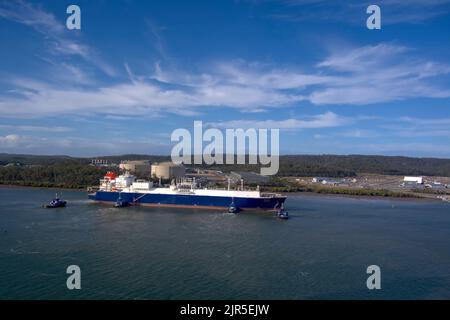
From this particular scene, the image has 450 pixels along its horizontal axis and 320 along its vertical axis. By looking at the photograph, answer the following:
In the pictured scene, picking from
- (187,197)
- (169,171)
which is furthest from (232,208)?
(169,171)

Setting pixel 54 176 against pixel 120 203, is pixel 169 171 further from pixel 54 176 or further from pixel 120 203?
pixel 120 203

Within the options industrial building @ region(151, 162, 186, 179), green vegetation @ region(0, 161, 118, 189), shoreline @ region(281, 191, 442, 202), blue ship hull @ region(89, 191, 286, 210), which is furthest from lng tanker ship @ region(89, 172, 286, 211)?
industrial building @ region(151, 162, 186, 179)

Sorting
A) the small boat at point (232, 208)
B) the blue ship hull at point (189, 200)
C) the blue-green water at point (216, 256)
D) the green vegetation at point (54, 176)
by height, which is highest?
the green vegetation at point (54, 176)

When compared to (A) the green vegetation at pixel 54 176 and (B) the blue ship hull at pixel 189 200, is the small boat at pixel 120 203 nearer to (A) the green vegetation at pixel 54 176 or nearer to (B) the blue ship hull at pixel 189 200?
(B) the blue ship hull at pixel 189 200

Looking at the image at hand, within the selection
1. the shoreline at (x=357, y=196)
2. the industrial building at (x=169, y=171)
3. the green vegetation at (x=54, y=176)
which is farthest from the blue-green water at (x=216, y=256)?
the industrial building at (x=169, y=171)

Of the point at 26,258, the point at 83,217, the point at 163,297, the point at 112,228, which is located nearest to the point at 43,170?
the point at 83,217

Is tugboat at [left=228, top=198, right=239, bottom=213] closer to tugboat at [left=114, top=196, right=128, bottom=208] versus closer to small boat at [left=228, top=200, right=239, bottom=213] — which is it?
small boat at [left=228, top=200, right=239, bottom=213]
